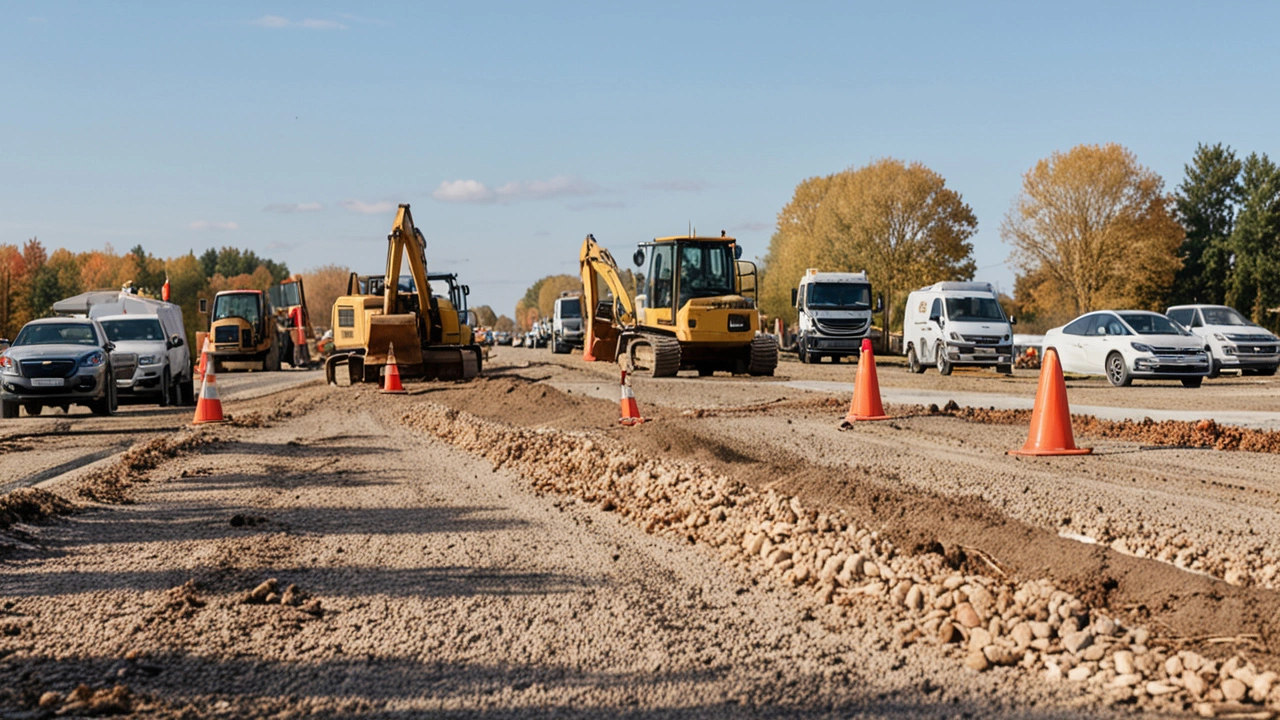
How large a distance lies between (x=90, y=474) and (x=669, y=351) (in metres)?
15.6

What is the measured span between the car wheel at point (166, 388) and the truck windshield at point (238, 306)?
19970 mm

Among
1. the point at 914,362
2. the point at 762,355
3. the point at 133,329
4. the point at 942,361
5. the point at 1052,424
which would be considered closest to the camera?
the point at 1052,424

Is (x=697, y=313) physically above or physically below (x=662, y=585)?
above

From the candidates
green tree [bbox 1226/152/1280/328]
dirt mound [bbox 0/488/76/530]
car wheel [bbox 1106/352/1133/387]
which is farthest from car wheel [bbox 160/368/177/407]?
green tree [bbox 1226/152/1280/328]

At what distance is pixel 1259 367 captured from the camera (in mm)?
26562

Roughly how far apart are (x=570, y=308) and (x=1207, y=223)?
55.4 metres

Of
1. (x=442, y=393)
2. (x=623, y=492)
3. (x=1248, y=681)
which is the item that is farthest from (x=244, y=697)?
(x=442, y=393)

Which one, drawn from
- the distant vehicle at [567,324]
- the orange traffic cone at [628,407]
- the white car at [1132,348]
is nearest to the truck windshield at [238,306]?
the distant vehicle at [567,324]

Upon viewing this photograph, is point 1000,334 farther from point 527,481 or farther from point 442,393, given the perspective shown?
point 527,481

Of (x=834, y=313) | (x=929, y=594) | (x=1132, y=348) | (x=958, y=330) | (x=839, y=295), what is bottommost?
(x=929, y=594)

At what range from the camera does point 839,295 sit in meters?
36.9

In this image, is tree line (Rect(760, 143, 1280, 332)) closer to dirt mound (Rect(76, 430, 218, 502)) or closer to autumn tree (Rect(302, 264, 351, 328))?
dirt mound (Rect(76, 430, 218, 502))

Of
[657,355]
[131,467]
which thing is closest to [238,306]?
[657,355]

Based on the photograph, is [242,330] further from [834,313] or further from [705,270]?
[705,270]
